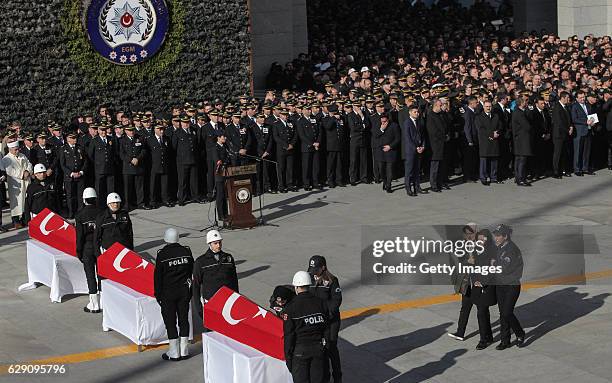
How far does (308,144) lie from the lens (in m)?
24.3

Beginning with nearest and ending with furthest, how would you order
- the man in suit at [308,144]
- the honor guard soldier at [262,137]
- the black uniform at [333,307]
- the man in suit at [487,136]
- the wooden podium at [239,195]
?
the black uniform at [333,307], the wooden podium at [239,195], the honor guard soldier at [262,137], the man in suit at [487,136], the man in suit at [308,144]

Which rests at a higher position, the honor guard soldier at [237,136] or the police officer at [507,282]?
the honor guard soldier at [237,136]

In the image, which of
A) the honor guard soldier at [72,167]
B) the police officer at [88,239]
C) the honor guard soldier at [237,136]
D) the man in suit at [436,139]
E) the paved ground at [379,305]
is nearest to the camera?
the paved ground at [379,305]

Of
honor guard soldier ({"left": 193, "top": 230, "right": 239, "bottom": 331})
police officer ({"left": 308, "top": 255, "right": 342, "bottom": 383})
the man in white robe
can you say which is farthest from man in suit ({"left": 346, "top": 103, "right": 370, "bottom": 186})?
police officer ({"left": 308, "top": 255, "right": 342, "bottom": 383})

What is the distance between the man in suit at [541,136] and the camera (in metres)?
24.7

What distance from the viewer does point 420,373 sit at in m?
13.4

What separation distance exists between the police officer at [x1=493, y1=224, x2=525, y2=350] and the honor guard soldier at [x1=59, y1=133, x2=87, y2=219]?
34.1ft

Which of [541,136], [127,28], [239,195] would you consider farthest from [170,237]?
[127,28]

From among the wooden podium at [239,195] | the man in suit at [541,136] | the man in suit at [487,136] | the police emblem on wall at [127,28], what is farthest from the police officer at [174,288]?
the police emblem on wall at [127,28]

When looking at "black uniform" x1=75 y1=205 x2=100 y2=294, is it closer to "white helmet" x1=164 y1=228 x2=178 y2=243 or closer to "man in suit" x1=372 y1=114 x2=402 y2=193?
"white helmet" x1=164 y1=228 x2=178 y2=243

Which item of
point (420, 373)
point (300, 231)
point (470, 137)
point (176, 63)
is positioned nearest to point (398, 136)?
point (470, 137)

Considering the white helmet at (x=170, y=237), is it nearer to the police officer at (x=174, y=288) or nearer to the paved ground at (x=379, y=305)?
the police officer at (x=174, y=288)

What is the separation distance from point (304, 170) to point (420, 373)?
11390 mm

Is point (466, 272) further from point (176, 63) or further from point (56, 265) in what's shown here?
point (176, 63)
